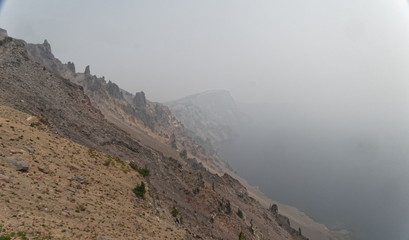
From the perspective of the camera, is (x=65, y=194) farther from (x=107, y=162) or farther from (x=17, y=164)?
(x=107, y=162)

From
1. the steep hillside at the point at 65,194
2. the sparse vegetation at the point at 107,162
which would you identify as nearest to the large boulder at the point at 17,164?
the steep hillside at the point at 65,194

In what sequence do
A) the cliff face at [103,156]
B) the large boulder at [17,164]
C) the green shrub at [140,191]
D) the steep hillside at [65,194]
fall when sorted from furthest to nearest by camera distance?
the green shrub at [140,191] → the cliff face at [103,156] → the large boulder at [17,164] → the steep hillside at [65,194]

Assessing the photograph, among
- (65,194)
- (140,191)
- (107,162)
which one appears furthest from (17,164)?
(140,191)

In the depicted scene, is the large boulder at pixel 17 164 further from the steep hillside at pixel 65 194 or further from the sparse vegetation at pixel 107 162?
the sparse vegetation at pixel 107 162

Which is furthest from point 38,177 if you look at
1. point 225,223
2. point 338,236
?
point 338,236

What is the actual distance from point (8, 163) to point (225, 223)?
199 feet

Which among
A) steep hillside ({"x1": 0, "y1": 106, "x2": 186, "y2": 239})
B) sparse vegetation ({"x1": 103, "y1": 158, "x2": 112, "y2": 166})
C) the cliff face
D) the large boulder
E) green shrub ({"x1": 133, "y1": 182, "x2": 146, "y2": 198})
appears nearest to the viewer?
steep hillside ({"x1": 0, "y1": 106, "x2": 186, "y2": 239})

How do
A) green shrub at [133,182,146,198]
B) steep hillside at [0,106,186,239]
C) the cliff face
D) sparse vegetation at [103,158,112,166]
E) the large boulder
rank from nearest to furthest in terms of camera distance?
steep hillside at [0,106,186,239], the large boulder, the cliff face, green shrub at [133,182,146,198], sparse vegetation at [103,158,112,166]

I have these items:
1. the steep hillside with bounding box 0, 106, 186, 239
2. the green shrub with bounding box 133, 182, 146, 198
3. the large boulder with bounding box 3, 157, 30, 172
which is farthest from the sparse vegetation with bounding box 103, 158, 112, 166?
the large boulder with bounding box 3, 157, 30, 172

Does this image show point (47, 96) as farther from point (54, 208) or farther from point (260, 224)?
point (260, 224)

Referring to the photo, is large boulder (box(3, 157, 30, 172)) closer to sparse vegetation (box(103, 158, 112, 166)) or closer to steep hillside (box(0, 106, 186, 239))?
steep hillside (box(0, 106, 186, 239))

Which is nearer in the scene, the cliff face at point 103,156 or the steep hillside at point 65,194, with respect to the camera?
the steep hillside at point 65,194

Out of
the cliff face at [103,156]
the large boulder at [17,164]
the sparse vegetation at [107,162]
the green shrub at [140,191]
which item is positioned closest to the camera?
the large boulder at [17,164]

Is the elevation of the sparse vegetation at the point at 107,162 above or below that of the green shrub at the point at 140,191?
above
